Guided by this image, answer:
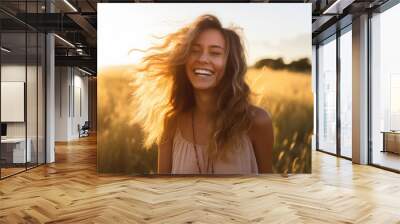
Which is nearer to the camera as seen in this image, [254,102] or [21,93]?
[254,102]

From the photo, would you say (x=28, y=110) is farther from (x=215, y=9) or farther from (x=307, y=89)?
(x=307, y=89)

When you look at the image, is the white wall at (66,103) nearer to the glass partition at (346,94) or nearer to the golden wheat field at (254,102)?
the golden wheat field at (254,102)

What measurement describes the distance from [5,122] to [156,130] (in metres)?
2.64

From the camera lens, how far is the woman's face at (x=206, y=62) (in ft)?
22.2

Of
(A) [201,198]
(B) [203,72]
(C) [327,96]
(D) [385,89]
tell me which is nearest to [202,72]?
(B) [203,72]

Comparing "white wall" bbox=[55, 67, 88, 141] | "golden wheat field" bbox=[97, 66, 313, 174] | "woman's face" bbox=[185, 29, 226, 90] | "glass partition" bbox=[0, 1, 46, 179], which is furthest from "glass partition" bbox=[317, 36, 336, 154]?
"white wall" bbox=[55, 67, 88, 141]

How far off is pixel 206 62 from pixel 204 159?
1647 millimetres

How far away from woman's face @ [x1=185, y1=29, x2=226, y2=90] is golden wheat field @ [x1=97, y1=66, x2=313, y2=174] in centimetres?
59

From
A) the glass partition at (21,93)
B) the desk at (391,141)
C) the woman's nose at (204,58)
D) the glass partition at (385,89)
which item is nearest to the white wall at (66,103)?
the glass partition at (21,93)

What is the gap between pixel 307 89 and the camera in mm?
6953

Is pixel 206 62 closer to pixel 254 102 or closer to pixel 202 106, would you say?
pixel 202 106

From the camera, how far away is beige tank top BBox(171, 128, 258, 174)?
679 cm

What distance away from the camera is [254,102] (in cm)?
690

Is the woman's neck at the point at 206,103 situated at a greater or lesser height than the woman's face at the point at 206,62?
lesser
